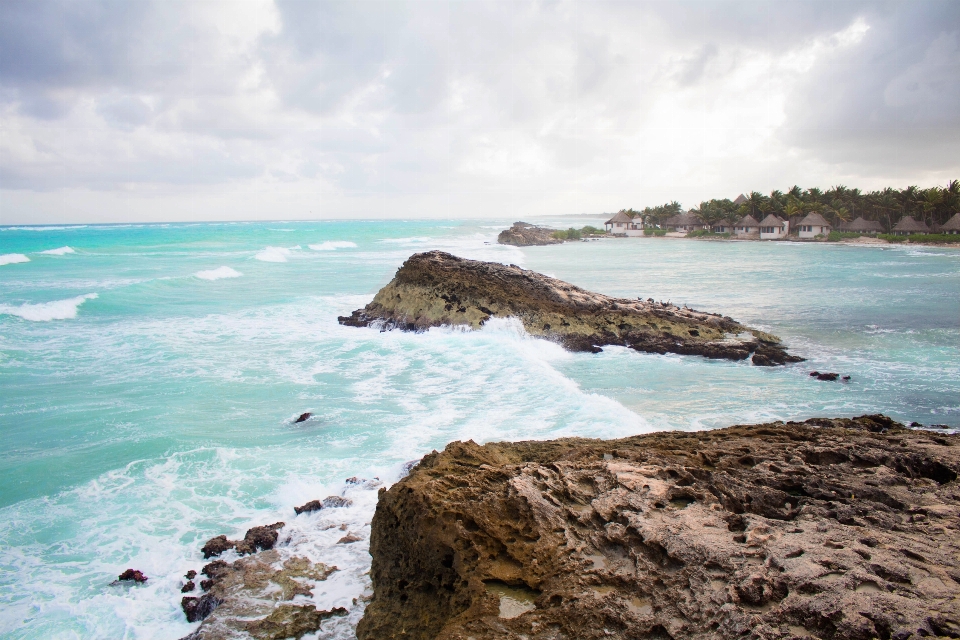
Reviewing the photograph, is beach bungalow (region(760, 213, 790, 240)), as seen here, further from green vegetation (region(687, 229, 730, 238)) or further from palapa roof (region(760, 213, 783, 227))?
green vegetation (region(687, 229, 730, 238))

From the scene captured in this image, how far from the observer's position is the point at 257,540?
24.3 ft

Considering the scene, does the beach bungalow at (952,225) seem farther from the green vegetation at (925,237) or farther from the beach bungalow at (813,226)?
the beach bungalow at (813,226)

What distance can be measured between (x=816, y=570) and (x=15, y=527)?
10.2 metres

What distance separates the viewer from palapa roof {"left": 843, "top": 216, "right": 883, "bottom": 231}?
84188 millimetres

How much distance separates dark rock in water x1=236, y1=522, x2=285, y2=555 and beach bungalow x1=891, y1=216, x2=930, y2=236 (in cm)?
9321

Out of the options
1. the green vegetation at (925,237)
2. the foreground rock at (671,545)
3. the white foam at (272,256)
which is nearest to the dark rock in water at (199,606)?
the foreground rock at (671,545)

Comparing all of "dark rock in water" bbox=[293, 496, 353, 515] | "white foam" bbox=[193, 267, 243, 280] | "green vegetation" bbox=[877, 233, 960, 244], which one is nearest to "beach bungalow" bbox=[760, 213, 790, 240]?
"green vegetation" bbox=[877, 233, 960, 244]

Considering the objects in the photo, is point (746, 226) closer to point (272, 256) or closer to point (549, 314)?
point (272, 256)

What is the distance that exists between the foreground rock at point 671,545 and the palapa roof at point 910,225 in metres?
88.0

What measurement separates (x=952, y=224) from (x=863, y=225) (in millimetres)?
13407

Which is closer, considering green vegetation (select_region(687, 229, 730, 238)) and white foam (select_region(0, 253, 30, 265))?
white foam (select_region(0, 253, 30, 265))

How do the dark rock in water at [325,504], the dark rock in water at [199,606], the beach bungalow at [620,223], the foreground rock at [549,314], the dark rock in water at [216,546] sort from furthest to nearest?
the beach bungalow at [620,223]
the foreground rock at [549,314]
the dark rock in water at [325,504]
the dark rock in water at [216,546]
the dark rock in water at [199,606]

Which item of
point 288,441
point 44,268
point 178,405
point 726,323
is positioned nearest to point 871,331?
point 726,323

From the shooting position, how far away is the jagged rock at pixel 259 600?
5867 millimetres
